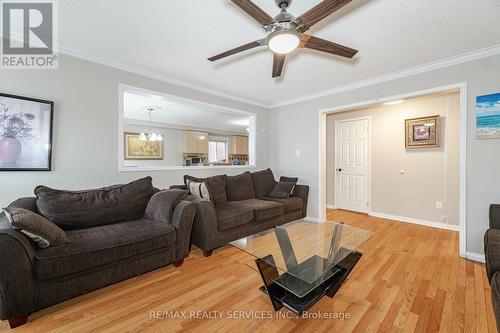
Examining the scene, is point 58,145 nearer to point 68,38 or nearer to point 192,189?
point 68,38

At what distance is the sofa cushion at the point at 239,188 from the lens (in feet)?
11.9

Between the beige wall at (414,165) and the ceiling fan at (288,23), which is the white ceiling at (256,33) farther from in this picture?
the beige wall at (414,165)

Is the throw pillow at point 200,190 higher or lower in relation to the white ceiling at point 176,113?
lower

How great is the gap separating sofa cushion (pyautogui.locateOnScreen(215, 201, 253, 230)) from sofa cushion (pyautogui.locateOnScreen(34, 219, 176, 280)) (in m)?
0.64

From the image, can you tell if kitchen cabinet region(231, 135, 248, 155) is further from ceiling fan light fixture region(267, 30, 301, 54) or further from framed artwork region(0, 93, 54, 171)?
ceiling fan light fixture region(267, 30, 301, 54)

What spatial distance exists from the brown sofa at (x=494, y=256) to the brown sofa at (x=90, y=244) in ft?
7.71

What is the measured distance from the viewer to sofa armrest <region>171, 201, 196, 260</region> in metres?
2.31

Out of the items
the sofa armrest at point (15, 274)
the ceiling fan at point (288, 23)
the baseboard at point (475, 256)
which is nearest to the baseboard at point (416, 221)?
the baseboard at point (475, 256)

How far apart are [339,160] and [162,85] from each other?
3994mm

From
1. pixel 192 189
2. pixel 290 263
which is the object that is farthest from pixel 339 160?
pixel 290 263

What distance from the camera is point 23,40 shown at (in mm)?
2268

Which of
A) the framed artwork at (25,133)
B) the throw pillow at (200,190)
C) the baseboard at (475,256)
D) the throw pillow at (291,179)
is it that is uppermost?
the framed artwork at (25,133)

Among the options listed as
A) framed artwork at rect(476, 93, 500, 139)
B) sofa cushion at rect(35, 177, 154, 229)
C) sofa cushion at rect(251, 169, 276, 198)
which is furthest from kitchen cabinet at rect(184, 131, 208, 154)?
framed artwork at rect(476, 93, 500, 139)

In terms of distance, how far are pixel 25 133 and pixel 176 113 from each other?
3.57 m
